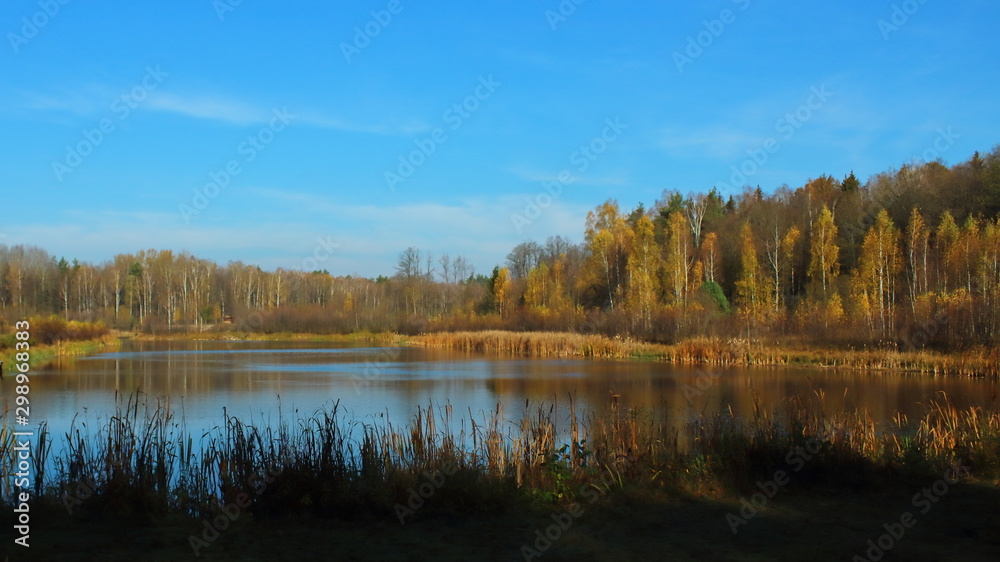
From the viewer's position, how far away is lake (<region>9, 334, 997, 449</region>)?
16.1 meters

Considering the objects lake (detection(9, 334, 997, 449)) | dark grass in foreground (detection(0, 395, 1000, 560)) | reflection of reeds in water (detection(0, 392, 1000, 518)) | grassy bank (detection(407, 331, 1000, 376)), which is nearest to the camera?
dark grass in foreground (detection(0, 395, 1000, 560))

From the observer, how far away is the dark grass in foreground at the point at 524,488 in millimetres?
6219

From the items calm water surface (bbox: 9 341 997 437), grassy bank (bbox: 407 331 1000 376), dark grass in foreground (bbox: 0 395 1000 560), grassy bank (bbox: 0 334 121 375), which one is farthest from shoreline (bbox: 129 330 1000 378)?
grassy bank (bbox: 0 334 121 375)

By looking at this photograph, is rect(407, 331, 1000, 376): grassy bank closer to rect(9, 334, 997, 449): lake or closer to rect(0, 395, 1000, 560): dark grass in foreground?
rect(9, 334, 997, 449): lake

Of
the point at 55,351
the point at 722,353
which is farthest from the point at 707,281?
the point at 55,351

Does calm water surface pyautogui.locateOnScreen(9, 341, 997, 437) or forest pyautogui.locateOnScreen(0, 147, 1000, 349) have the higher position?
forest pyautogui.locateOnScreen(0, 147, 1000, 349)

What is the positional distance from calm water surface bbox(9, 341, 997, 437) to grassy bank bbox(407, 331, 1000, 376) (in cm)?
144

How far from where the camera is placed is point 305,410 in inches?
640

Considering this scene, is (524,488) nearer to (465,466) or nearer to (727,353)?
A: (465,466)

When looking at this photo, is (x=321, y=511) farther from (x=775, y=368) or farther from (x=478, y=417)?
(x=775, y=368)

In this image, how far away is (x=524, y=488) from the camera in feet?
23.8

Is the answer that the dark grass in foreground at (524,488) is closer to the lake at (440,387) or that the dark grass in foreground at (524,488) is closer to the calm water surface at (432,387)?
the lake at (440,387)

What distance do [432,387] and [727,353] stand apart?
14697 millimetres

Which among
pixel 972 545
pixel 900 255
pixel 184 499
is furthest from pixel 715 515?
pixel 900 255
